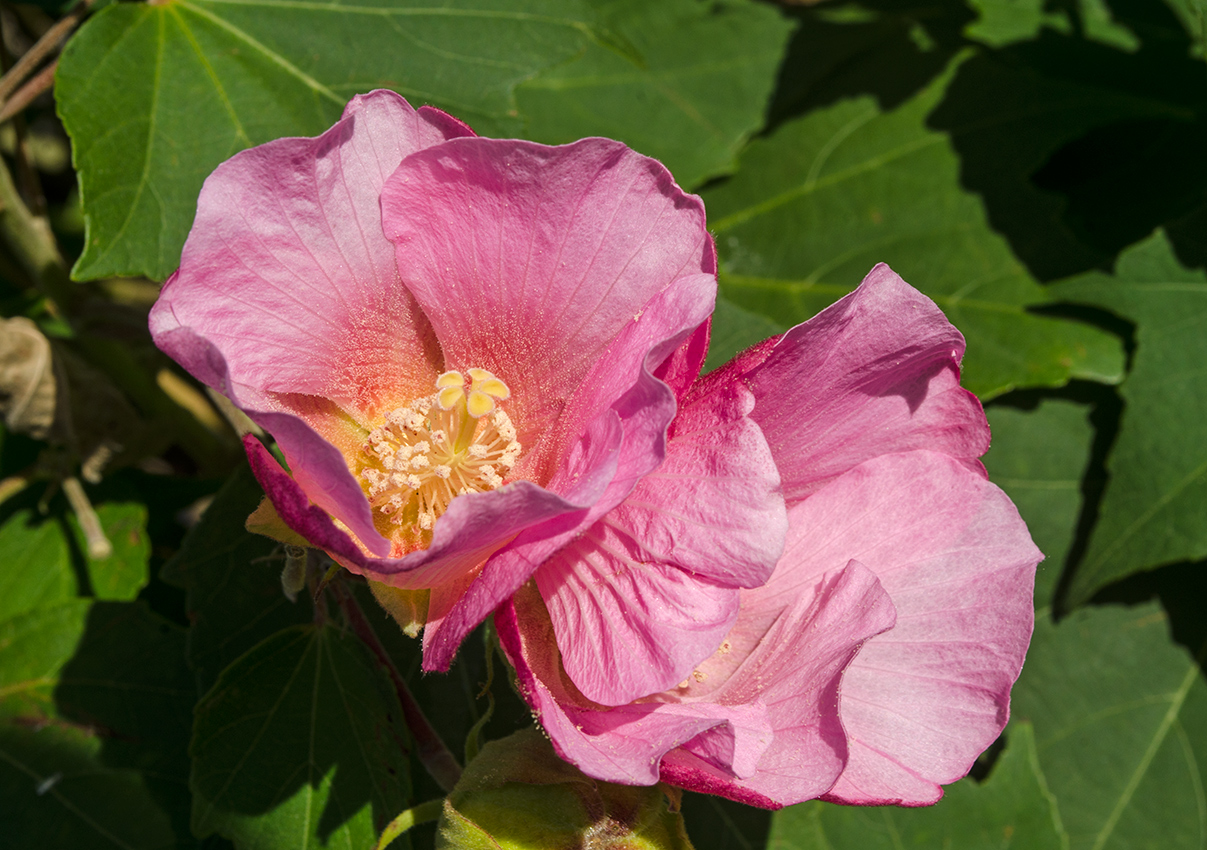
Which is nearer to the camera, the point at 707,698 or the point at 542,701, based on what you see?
the point at 542,701

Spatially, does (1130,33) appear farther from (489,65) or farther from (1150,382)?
(489,65)

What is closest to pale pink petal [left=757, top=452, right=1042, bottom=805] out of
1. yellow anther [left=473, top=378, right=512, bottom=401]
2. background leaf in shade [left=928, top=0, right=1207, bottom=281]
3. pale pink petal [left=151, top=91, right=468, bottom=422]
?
yellow anther [left=473, top=378, right=512, bottom=401]

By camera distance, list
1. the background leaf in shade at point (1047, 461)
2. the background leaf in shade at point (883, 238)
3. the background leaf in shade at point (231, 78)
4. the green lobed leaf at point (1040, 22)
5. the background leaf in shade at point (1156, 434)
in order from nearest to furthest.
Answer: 1. the background leaf in shade at point (231, 78)
2. the background leaf in shade at point (1156, 434)
3. the background leaf in shade at point (883, 238)
4. the background leaf in shade at point (1047, 461)
5. the green lobed leaf at point (1040, 22)

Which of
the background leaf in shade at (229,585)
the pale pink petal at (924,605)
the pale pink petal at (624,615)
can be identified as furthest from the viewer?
the background leaf in shade at (229,585)

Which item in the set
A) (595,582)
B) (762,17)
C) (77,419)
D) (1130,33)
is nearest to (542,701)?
(595,582)

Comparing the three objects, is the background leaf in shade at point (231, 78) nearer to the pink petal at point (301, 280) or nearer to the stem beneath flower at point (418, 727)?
the pink petal at point (301, 280)

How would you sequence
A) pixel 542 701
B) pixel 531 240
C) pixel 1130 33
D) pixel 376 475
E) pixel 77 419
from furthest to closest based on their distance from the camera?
pixel 1130 33 → pixel 77 419 → pixel 376 475 → pixel 531 240 → pixel 542 701

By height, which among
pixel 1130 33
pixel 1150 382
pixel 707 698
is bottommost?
pixel 1150 382

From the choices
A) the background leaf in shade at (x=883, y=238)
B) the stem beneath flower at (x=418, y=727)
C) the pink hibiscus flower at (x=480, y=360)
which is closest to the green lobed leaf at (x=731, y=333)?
the pink hibiscus flower at (x=480, y=360)
